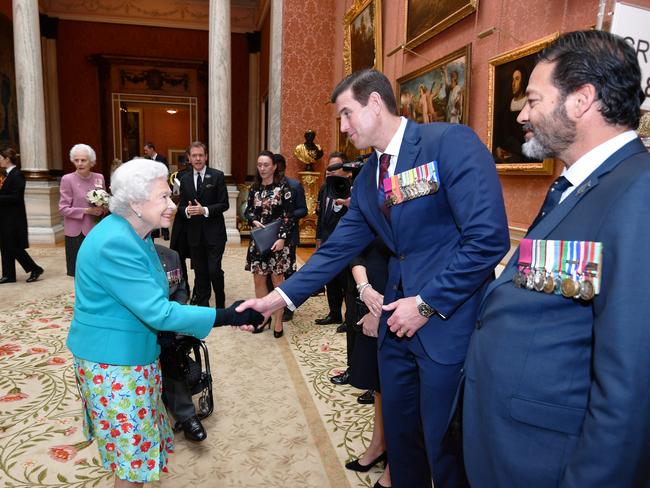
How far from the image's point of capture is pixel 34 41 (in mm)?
9000

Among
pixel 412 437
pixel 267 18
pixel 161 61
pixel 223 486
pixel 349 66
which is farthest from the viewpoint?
pixel 161 61

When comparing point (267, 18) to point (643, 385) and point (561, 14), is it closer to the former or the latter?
point (561, 14)

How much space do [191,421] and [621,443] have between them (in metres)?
2.49

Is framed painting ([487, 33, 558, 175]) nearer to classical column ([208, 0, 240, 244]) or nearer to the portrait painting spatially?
classical column ([208, 0, 240, 244])

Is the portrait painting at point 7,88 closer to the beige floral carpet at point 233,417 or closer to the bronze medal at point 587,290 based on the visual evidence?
the beige floral carpet at point 233,417

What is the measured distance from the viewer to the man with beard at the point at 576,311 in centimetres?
92

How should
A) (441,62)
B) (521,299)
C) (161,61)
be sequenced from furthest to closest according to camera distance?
(161,61), (441,62), (521,299)

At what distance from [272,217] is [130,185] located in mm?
2902

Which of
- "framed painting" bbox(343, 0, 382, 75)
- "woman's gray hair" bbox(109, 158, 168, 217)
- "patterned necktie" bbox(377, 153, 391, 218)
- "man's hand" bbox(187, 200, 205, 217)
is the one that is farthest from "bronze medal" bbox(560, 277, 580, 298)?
"framed painting" bbox(343, 0, 382, 75)

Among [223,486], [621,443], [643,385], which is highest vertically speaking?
[643,385]

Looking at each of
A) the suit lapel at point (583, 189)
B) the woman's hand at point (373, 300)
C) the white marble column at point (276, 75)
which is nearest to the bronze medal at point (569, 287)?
the suit lapel at point (583, 189)

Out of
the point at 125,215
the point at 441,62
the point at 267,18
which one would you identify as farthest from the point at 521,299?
the point at 267,18

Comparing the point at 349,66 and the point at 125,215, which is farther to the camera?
the point at 349,66

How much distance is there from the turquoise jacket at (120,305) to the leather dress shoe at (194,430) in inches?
48.0
